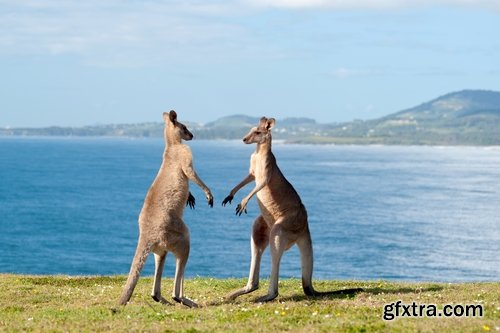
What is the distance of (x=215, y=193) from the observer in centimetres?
11038

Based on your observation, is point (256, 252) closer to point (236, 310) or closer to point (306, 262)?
point (306, 262)

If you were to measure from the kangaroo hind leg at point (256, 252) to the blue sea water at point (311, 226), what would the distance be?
2226 cm

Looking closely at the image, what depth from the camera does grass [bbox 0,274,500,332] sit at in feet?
40.0

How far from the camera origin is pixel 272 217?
15500 millimetres

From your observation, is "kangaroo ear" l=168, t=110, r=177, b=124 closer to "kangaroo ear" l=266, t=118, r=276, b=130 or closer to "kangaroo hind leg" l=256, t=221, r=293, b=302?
"kangaroo ear" l=266, t=118, r=276, b=130

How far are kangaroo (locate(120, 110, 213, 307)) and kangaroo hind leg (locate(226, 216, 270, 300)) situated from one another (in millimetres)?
1181

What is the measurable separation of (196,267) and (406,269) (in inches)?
679

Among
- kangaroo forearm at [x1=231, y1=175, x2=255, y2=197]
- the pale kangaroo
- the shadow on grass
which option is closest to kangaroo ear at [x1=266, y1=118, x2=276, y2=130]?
the pale kangaroo

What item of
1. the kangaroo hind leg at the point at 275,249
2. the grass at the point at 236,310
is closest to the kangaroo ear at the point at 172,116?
the kangaroo hind leg at the point at 275,249

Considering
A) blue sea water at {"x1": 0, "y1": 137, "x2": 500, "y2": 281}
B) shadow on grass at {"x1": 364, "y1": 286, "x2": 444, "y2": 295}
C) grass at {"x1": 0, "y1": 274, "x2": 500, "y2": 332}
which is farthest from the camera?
blue sea water at {"x1": 0, "y1": 137, "x2": 500, "y2": 281}

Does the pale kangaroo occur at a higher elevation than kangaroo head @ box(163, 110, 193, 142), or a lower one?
lower

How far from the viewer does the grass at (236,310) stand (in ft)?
40.0

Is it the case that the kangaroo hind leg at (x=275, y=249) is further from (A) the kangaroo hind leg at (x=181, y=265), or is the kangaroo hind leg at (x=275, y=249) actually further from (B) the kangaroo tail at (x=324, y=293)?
(A) the kangaroo hind leg at (x=181, y=265)

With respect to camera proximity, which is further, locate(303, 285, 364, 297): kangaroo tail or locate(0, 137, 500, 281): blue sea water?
locate(0, 137, 500, 281): blue sea water
